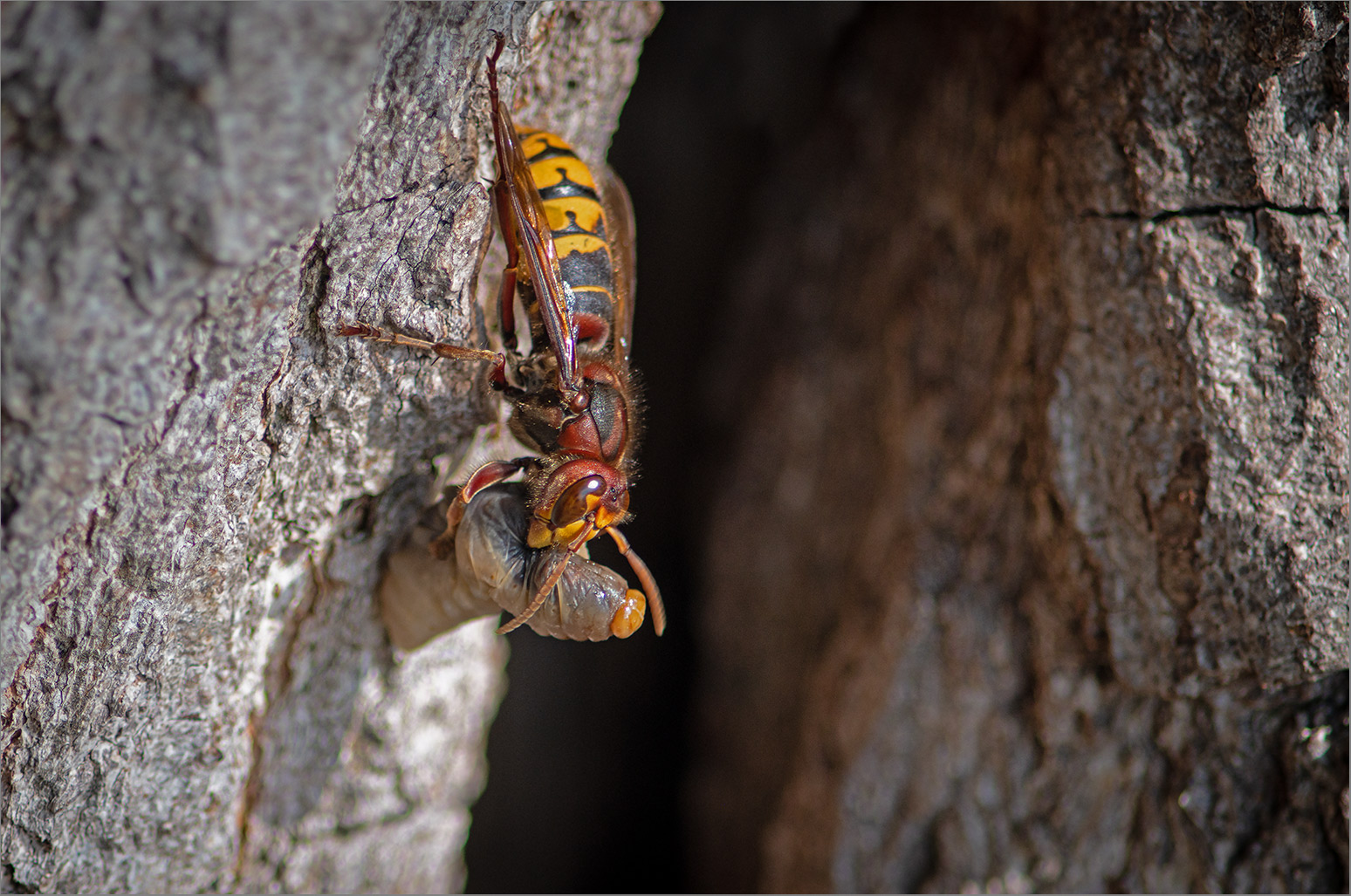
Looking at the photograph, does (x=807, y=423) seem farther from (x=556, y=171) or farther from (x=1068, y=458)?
(x=556, y=171)

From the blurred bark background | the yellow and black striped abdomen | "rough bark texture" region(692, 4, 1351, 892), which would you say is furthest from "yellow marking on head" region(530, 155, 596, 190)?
"rough bark texture" region(692, 4, 1351, 892)

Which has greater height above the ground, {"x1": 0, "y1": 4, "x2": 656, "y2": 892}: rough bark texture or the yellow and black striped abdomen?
the yellow and black striped abdomen

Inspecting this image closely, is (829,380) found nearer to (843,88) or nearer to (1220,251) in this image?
(843,88)

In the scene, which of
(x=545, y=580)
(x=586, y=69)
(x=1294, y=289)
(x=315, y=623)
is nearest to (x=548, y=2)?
(x=586, y=69)

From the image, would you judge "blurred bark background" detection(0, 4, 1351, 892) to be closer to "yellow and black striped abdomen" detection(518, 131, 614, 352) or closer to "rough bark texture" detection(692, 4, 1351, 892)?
"rough bark texture" detection(692, 4, 1351, 892)

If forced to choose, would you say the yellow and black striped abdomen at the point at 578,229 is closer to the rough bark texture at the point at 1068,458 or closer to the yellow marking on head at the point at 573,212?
the yellow marking on head at the point at 573,212

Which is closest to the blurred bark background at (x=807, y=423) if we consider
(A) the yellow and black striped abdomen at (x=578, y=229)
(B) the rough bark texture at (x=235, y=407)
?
(B) the rough bark texture at (x=235, y=407)

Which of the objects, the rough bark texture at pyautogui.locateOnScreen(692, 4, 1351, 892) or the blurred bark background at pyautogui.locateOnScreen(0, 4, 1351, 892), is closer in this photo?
the blurred bark background at pyautogui.locateOnScreen(0, 4, 1351, 892)

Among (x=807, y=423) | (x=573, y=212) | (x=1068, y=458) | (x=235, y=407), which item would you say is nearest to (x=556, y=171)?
(x=573, y=212)
